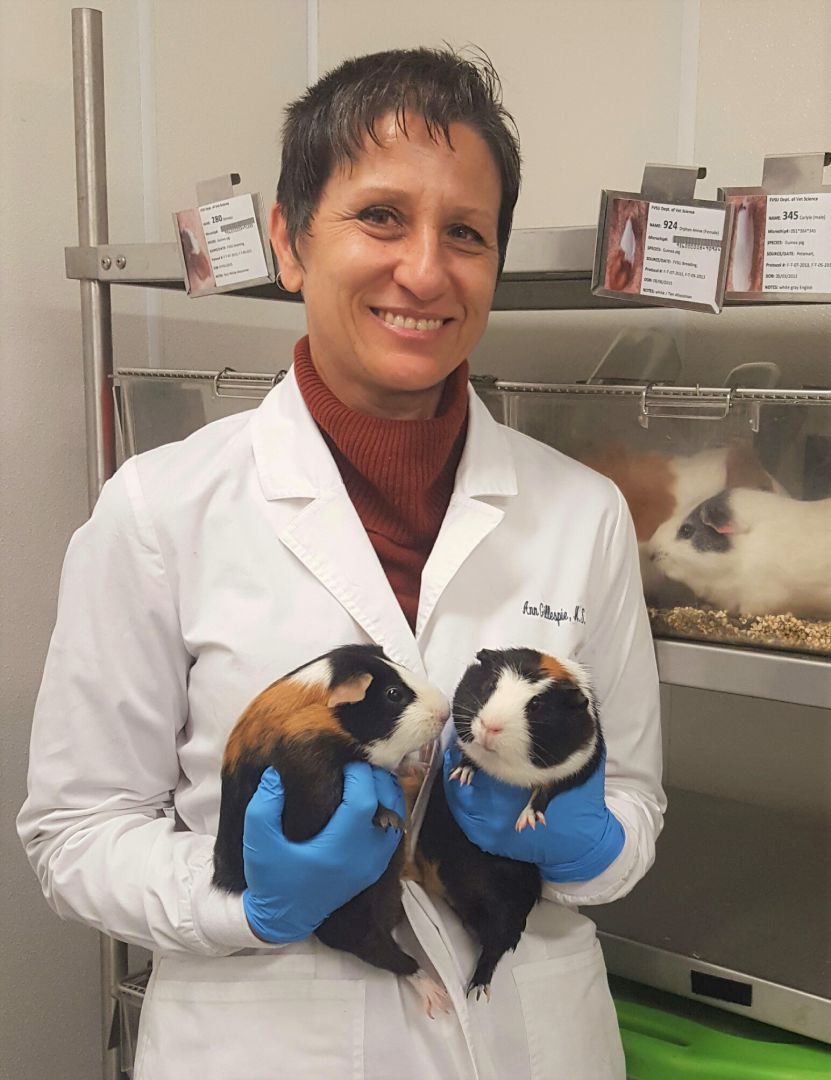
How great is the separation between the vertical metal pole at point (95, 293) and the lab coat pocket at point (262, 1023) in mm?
663

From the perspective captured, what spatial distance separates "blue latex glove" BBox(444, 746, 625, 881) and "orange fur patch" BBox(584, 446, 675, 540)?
0.39 meters

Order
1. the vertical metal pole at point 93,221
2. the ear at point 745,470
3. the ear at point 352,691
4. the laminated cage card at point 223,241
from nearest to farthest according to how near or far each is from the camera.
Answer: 1. the ear at point 352,691
2. the ear at point 745,470
3. the laminated cage card at point 223,241
4. the vertical metal pole at point 93,221

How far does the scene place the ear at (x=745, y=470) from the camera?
1.16 m

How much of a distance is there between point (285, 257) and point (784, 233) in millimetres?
527

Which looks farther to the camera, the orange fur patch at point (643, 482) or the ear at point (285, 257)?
the orange fur patch at point (643, 482)

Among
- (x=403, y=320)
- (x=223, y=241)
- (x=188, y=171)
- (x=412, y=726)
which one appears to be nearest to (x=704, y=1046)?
(x=412, y=726)

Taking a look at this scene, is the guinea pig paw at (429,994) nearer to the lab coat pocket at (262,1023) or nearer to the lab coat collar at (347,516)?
the lab coat pocket at (262,1023)

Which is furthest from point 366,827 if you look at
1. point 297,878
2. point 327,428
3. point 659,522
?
point 659,522

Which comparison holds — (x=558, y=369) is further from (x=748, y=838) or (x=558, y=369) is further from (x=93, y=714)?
(x=93, y=714)

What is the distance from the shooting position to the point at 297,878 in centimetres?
86

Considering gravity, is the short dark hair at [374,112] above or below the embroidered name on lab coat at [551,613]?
above

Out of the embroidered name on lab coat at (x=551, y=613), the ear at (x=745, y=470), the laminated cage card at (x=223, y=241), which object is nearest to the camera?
the embroidered name on lab coat at (x=551, y=613)

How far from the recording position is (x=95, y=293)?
154cm

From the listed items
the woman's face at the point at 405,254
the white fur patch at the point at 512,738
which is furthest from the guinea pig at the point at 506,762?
the woman's face at the point at 405,254
